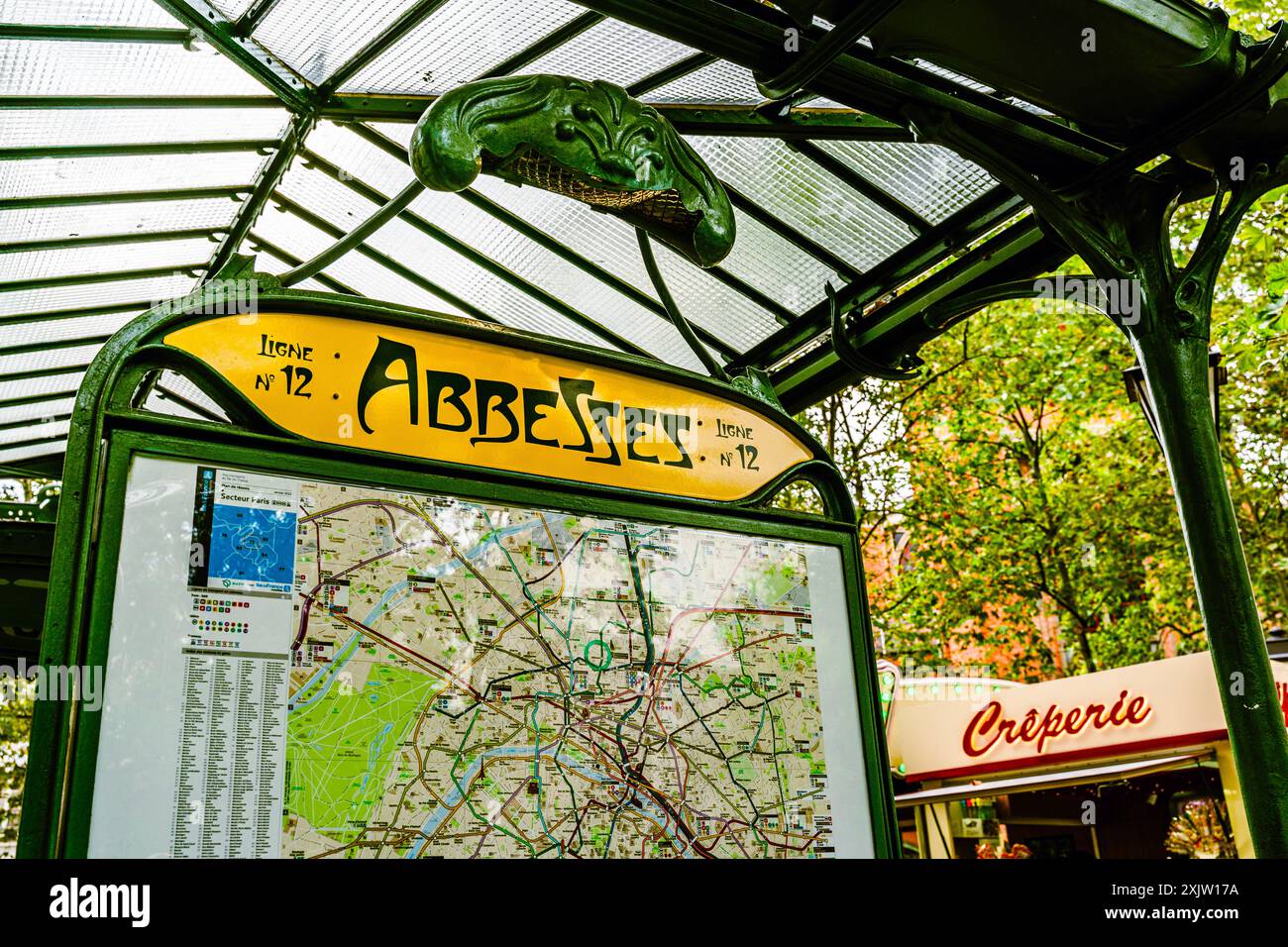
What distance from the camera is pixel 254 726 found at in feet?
6.03

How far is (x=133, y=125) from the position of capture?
13.9 feet

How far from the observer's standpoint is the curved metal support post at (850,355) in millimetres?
4133

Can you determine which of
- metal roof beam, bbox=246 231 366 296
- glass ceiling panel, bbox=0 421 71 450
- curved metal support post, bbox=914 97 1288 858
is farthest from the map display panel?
glass ceiling panel, bbox=0 421 71 450

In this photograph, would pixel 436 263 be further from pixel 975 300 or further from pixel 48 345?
pixel 48 345

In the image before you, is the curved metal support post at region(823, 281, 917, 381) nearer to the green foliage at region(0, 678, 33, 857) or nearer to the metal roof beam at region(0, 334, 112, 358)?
the metal roof beam at region(0, 334, 112, 358)

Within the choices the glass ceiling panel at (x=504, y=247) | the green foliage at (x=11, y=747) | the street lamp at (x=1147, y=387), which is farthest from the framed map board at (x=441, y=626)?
the green foliage at (x=11, y=747)

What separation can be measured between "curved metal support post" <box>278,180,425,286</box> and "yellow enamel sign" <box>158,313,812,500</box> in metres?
0.27

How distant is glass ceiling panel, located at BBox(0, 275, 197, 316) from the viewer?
529 cm

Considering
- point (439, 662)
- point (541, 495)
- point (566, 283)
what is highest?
point (566, 283)

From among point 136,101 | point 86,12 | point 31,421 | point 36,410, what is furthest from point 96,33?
point 31,421

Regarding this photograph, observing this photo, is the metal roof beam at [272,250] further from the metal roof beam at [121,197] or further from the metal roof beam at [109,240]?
the metal roof beam at [121,197]
